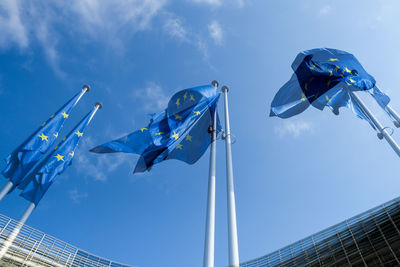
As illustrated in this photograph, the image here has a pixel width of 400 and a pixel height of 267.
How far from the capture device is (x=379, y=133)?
42.2 feet

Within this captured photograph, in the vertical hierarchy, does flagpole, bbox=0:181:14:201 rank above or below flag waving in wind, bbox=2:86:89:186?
below

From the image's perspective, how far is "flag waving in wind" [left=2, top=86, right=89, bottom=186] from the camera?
43.1 feet

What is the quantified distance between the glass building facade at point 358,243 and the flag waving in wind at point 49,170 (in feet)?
40.5

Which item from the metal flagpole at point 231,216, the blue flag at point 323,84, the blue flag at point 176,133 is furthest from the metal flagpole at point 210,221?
the blue flag at point 323,84

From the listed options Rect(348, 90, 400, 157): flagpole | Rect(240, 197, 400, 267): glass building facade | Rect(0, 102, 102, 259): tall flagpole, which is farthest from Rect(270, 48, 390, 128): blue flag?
Rect(0, 102, 102, 259): tall flagpole

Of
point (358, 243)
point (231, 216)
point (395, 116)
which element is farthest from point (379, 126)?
point (231, 216)

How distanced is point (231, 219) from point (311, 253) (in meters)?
7.59

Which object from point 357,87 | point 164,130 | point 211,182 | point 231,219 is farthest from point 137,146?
point 357,87

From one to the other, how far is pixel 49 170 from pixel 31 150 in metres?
1.26

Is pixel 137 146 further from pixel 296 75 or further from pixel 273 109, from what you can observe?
pixel 296 75

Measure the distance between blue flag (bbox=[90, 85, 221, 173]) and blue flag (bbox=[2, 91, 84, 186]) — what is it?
3799mm

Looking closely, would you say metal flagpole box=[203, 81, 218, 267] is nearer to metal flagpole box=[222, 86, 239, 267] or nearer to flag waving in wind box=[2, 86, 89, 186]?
metal flagpole box=[222, 86, 239, 267]

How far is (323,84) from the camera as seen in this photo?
1481cm

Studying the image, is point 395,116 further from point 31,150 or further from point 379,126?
point 31,150
